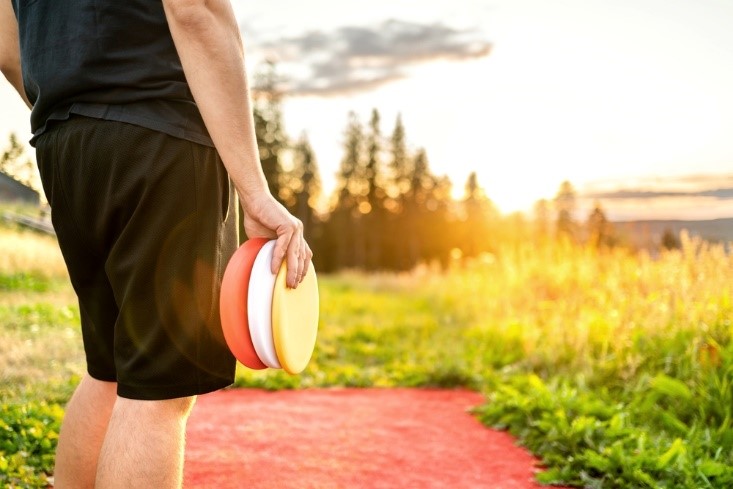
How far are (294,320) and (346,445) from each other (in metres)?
2.21

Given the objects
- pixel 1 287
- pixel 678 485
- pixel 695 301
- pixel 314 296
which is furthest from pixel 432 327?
pixel 314 296

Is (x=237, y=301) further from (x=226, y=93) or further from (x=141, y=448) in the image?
(x=226, y=93)

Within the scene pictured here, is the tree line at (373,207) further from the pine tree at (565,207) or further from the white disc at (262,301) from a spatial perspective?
the white disc at (262,301)

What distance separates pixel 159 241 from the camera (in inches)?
76.3

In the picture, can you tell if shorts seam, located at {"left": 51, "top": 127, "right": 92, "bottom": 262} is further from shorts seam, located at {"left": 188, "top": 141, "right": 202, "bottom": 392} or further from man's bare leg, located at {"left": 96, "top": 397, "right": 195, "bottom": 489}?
man's bare leg, located at {"left": 96, "top": 397, "right": 195, "bottom": 489}

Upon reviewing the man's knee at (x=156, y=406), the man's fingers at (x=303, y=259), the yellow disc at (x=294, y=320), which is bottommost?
the man's knee at (x=156, y=406)

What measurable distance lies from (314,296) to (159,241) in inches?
25.3

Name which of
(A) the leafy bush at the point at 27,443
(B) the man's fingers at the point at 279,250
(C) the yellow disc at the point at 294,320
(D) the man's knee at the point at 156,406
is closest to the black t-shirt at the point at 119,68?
(B) the man's fingers at the point at 279,250

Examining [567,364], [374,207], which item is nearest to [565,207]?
[374,207]

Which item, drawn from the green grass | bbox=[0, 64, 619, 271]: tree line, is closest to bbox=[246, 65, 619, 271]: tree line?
bbox=[0, 64, 619, 271]: tree line

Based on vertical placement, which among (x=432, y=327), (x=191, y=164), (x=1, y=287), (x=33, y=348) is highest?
(x=191, y=164)

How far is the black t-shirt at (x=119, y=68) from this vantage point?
1983 millimetres

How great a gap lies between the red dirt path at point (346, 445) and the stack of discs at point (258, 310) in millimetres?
1494

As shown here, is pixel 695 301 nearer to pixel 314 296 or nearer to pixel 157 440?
pixel 314 296
